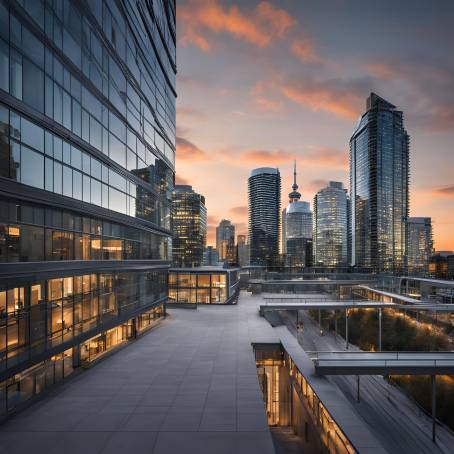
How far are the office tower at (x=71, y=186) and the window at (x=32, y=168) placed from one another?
6cm

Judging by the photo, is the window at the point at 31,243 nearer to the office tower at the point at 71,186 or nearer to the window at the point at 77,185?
the office tower at the point at 71,186

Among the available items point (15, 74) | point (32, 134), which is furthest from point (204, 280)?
point (15, 74)

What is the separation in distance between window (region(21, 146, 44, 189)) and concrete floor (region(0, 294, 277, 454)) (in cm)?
1086

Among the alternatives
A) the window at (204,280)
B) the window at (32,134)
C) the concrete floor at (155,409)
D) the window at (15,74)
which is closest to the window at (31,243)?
the window at (32,134)

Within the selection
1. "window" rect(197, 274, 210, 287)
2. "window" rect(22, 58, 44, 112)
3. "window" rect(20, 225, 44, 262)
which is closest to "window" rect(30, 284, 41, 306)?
"window" rect(20, 225, 44, 262)

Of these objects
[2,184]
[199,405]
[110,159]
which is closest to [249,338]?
[199,405]

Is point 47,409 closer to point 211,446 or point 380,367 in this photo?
point 211,446

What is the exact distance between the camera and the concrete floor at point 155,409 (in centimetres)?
1255

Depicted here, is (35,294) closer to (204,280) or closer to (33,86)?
(33,86)

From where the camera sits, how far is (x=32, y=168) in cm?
1574

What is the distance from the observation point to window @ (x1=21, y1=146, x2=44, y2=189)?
1515 centimetres

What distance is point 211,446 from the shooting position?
1237 cm

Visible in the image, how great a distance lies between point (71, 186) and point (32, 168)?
3467 millimetres

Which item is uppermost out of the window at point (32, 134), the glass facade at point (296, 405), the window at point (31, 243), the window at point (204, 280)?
the window at point (32, 134)
